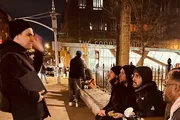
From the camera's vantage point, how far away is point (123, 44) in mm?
6309

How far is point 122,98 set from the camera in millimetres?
3201

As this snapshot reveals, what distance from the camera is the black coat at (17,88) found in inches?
87.7

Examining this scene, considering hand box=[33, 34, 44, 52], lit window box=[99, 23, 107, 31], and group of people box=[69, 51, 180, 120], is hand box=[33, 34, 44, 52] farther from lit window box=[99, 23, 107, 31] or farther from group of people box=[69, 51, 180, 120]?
lit window box=[99, 23, 107, 31]

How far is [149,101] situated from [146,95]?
107mm

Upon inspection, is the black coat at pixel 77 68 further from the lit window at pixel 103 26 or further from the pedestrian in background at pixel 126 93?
the lit window at pixel 103 26

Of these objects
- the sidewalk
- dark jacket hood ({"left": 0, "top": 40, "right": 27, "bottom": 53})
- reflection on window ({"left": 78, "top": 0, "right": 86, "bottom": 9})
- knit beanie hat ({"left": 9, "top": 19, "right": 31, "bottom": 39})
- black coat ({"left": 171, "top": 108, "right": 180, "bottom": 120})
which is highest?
reflection on window ({"left": 78, "top": 0, "right": 86, "bottom": 9})

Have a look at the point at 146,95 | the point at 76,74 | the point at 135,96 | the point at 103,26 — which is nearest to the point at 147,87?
the point at 146,95

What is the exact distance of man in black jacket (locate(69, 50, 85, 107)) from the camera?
24.1ft

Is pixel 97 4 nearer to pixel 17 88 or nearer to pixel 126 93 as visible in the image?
pixel 126 93

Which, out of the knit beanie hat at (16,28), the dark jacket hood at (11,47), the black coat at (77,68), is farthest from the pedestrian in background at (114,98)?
the black coat at (77,68)

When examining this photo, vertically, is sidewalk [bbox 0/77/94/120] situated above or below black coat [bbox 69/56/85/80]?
below

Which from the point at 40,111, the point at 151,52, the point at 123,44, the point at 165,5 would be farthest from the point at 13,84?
the point at 165,5

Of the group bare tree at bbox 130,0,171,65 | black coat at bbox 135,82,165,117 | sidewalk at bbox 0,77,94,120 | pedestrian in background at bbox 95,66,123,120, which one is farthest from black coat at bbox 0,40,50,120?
bare tree at bbox 130,0,171,65

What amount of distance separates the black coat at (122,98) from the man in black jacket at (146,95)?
0.21 meters
